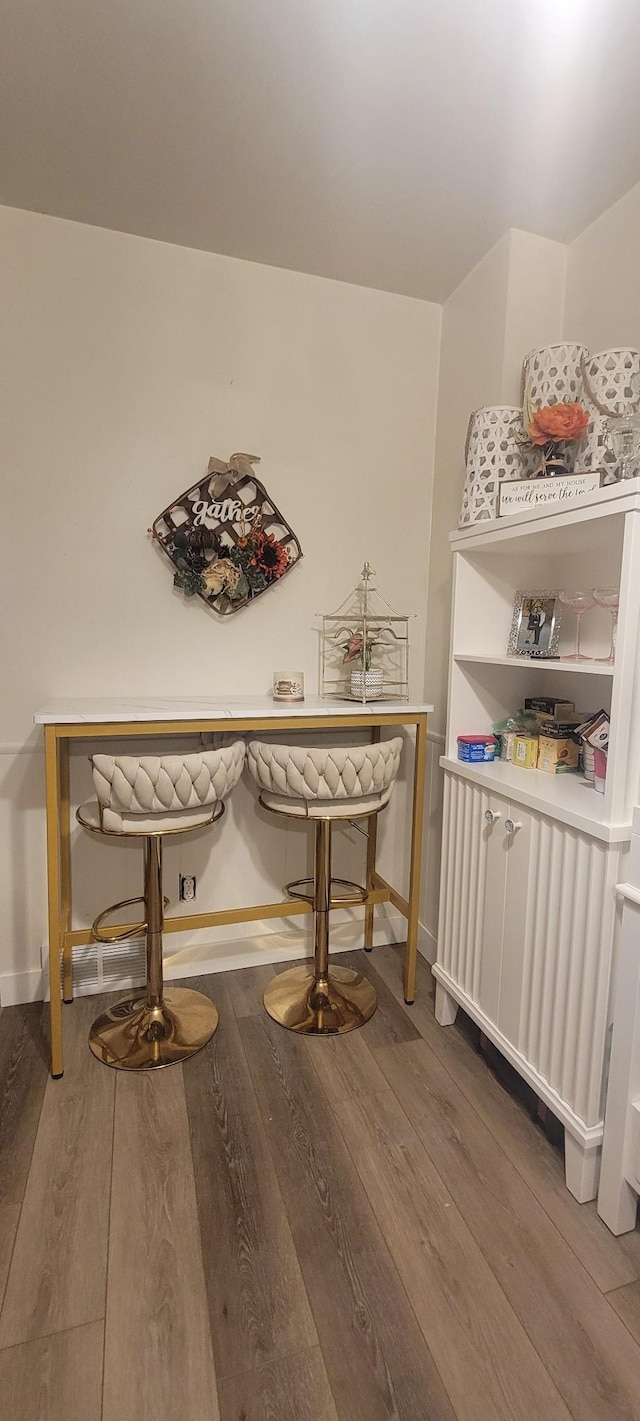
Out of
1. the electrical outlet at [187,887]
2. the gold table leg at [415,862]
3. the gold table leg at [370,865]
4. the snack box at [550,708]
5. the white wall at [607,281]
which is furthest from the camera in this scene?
the gold table leg at [370,865]

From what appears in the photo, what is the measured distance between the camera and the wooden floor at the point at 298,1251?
1.02 meters

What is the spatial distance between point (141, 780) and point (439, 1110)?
1.13 m

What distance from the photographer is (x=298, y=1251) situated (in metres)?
1.24

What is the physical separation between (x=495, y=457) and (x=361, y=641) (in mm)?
700

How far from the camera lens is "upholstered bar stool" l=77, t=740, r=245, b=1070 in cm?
156

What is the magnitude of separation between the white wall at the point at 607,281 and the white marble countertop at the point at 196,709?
46.0 inches

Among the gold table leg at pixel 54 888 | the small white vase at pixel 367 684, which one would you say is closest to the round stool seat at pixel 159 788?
the gold table leg at pixel 54 888

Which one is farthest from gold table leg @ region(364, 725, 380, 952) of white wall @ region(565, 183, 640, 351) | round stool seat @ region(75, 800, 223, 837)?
white wall @ region(565, 183, 640, 351)

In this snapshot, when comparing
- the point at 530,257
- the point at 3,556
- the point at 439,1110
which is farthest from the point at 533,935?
the point at 530,257

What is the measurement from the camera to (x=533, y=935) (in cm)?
150

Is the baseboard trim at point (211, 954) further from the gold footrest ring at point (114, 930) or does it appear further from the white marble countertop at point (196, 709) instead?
the white marble countertop at point (196, 709)

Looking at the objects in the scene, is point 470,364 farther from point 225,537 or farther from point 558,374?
point 225,537

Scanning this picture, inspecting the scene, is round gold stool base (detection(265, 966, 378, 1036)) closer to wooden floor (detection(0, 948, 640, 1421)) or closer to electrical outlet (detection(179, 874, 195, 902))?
wooden floor (detection(0, 948, 640, 1421))

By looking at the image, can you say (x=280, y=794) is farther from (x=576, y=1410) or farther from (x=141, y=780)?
(x=576, y=1410)
